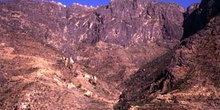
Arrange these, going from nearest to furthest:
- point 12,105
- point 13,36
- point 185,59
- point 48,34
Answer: point 12,105 < point 185,59 < point 13,36 < point 48,34

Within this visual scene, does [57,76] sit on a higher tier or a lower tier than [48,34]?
lower

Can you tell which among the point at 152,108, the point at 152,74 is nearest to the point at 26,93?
the point at 152,108

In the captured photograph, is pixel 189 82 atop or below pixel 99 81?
atop

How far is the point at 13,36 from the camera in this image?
16112cm

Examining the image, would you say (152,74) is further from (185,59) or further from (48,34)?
(48,34)

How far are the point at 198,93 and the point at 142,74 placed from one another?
64.9 metres

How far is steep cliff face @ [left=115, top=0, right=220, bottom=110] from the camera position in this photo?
11138 cm

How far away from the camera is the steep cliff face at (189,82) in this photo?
111375mm

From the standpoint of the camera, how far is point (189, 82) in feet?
397

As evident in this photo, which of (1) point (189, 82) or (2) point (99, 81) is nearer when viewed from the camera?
(1) point (189, 82)

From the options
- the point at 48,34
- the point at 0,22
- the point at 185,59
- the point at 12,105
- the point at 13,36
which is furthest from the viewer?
the point at 48,34

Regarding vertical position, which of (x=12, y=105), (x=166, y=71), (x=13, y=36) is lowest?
(x=12, y=105)

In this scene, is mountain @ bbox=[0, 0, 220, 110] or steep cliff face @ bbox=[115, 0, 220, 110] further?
mountain @ bbox=[0, 0, 220, 110]

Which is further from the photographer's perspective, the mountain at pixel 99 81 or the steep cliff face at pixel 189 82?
the mountain at pixel 99 81
